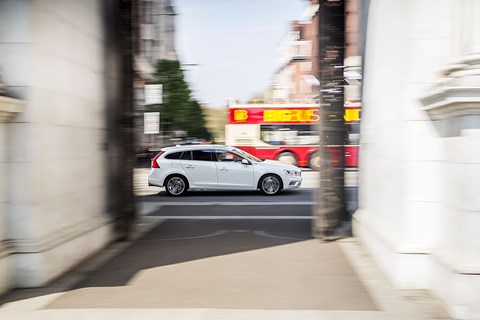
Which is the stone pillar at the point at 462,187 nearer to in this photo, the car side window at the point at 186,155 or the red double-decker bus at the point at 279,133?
the car side window at the point at 186,155

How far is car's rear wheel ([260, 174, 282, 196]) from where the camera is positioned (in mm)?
15758

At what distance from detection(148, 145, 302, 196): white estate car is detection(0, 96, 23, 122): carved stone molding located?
10.4 meters

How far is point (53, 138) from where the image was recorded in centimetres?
606

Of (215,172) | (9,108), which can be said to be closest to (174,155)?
(215,172)

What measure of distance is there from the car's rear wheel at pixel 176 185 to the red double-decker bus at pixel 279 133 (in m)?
9.91

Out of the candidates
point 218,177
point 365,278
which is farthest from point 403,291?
point 218,177

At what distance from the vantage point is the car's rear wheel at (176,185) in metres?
15.9

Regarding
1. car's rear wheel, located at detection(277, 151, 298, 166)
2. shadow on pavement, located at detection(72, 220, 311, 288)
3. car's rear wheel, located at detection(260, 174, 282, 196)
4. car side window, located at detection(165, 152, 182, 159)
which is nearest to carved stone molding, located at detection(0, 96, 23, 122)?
shadow on pavement, located at detection(72, 220, 311, 288)

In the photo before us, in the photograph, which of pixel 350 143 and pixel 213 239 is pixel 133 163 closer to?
pixel 213 239

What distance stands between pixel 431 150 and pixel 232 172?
10557mm

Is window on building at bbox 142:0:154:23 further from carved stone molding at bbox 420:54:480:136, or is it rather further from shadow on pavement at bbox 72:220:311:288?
carved stone molding at bbox 420:54:480:136

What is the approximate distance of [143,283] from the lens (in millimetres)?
5988

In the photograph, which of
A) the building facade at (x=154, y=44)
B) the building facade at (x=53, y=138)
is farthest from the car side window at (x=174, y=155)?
the building facade at (x=154, y=44)

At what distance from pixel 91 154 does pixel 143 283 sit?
8.30 feet
